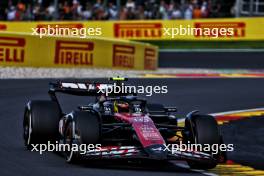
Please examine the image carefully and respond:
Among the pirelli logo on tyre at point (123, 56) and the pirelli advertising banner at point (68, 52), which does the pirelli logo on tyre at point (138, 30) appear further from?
the pirelli logo on tyre at point (123, 56)

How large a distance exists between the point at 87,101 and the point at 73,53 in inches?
246

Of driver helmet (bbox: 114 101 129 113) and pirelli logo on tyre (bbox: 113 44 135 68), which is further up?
driver helmet (bbox: 114 101 129 113)

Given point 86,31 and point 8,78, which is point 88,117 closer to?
→ point 8,78

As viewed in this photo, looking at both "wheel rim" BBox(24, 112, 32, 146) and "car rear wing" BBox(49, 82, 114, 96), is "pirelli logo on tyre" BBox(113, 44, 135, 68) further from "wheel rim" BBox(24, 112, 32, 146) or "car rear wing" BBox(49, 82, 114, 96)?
"wheel rim" BBox(24, 112, 32, 146)

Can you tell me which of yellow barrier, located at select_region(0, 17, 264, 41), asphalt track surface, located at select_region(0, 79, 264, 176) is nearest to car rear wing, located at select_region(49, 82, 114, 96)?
asphalt track surface, located at select_region(0, 79, 264, 176)

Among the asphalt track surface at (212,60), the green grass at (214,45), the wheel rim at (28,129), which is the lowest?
the asphalt track surface at (212,60)

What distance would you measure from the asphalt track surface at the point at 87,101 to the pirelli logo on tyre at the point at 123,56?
2760 mm

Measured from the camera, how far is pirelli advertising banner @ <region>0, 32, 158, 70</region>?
25031mm

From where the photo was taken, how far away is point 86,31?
3381 centimetres

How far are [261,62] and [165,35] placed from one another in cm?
508

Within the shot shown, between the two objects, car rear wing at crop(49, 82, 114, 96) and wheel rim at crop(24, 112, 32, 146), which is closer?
wheel rim at crop(24, 112, 32, 146)

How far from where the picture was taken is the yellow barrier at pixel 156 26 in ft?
110

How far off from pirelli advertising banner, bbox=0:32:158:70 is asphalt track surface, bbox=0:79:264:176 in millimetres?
1907

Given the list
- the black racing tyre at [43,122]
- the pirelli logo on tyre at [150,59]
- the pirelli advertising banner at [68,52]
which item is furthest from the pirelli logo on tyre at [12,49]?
the black racing tyre at [43,122]
